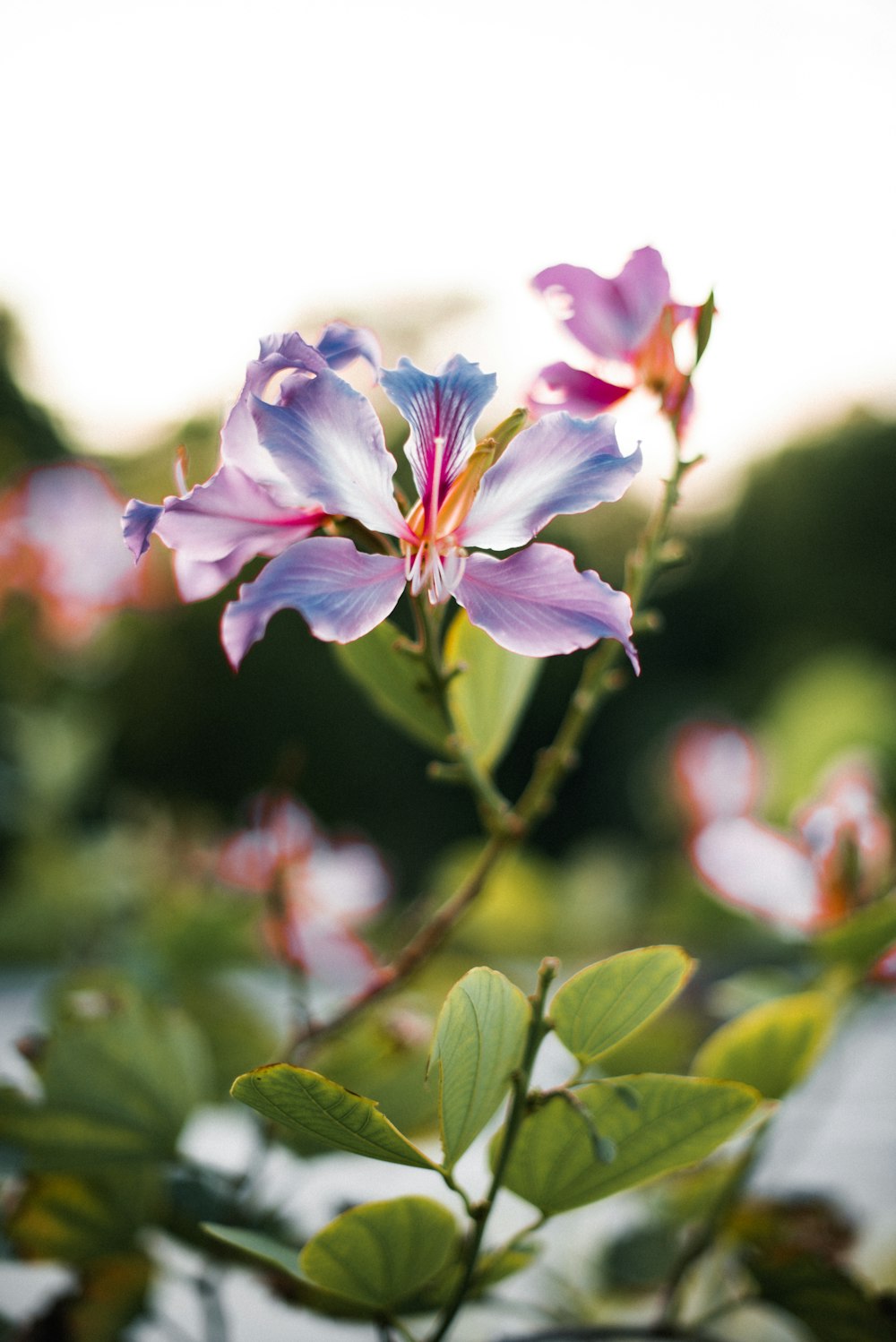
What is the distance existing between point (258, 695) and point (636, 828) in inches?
37.3

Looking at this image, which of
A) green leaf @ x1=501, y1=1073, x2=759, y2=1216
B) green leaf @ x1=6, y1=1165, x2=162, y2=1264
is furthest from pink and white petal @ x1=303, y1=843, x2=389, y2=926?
green leaf @ x1=501, y1=1073, x2=759, y2=1216

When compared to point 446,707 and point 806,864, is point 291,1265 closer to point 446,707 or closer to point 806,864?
point 446,707

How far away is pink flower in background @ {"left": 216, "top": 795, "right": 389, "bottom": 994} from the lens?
0.50m

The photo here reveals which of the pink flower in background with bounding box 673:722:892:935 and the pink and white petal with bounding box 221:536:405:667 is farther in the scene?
the pink flower in background with bounding box 673:722:892:935

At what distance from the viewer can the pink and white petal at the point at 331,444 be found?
0.74 feet

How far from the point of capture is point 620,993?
0.22 meters

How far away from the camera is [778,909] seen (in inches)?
15.4

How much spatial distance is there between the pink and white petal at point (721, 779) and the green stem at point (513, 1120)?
2.03 ft

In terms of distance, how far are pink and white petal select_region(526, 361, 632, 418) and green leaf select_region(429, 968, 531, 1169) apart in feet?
0.51

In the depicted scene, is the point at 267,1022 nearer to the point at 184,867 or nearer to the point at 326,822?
the point at 184,867

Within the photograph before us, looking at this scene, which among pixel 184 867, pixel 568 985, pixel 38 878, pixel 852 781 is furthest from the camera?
pixel 38 878

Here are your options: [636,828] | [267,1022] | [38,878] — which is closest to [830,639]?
[636,828]

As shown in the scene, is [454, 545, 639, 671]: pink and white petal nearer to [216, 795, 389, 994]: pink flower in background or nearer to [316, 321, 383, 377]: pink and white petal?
[316, 321, 383, 377]: pink and white petal

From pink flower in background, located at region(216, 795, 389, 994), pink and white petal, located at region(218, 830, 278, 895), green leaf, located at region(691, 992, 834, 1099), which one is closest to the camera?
green leaf, located at region(691, 992, 834, 1099)
